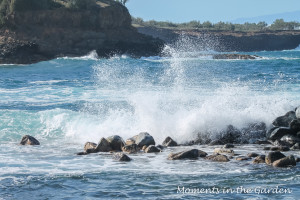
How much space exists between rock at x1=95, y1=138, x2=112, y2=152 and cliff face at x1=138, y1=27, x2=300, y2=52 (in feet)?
260

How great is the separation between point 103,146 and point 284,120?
416 cm

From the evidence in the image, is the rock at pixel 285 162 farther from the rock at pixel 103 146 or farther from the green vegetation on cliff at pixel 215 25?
the green vegetation on cliff at pixel 215 25

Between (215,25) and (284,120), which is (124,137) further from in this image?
(215,25)

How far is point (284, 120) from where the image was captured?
36.2ft

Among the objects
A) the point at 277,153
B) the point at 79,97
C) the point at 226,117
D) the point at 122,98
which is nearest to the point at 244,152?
the point at 277,153

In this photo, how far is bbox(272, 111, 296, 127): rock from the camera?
10953mm

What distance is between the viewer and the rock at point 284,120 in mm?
10953

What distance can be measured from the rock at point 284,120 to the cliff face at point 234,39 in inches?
3054

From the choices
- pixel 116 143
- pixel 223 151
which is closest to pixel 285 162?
pixel 223 151

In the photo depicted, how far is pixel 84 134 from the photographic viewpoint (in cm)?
1143

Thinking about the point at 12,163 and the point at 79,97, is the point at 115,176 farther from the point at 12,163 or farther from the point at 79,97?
the point at 79,97

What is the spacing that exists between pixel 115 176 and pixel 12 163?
2010 millimetres

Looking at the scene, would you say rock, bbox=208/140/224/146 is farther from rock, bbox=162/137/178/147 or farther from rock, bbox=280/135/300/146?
rock, bbox=280/135/300/146

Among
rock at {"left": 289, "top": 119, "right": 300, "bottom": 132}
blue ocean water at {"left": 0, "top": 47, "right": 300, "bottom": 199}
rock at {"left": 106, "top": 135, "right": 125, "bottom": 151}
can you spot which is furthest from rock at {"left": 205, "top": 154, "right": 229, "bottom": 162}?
rock at {"left": 289, "top": 119, "right": 300, "bottom": 132}
